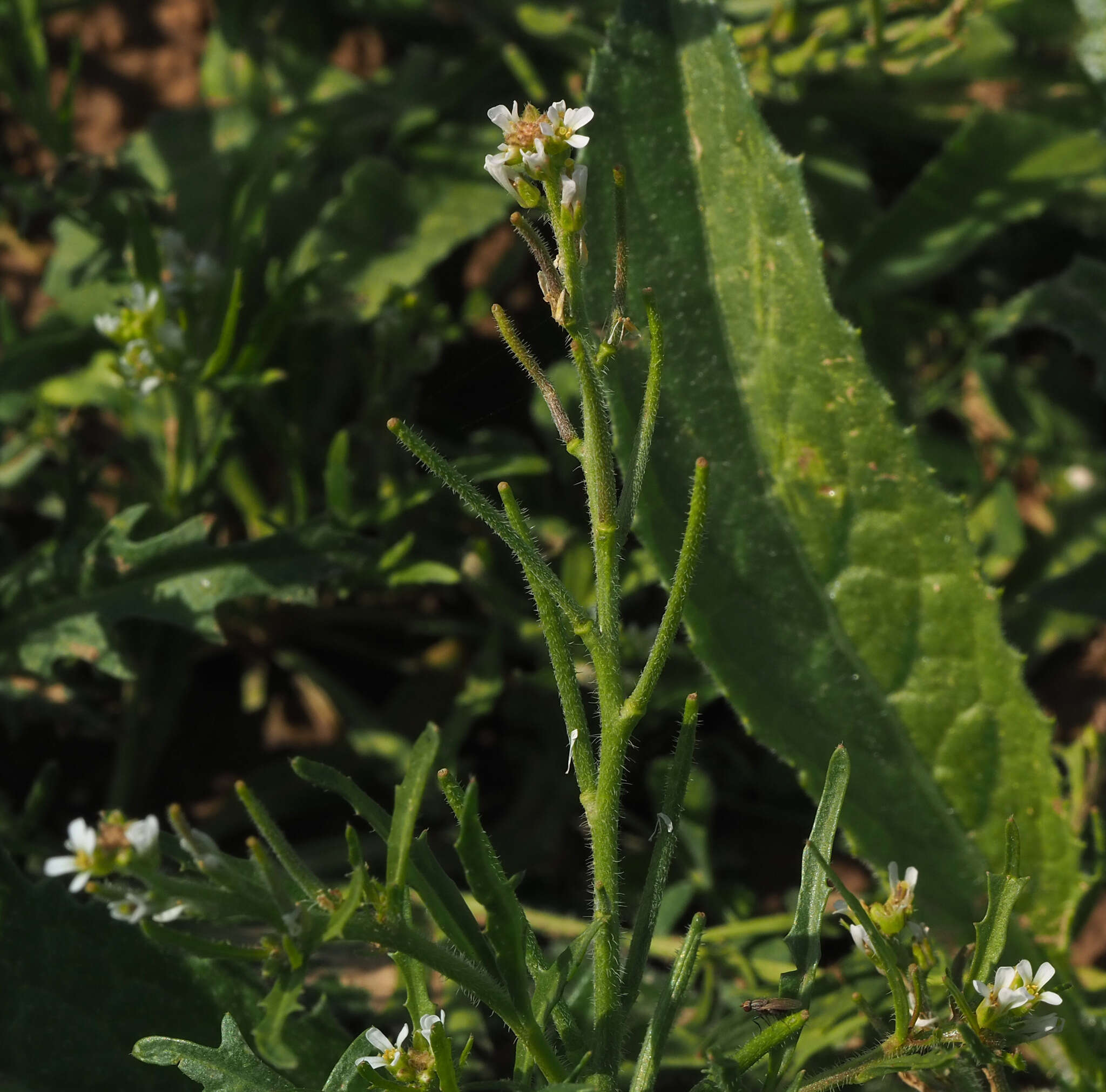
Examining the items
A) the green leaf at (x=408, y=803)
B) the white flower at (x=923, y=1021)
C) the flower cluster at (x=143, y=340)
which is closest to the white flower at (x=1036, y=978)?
the white flower at (x=923, y=1021)

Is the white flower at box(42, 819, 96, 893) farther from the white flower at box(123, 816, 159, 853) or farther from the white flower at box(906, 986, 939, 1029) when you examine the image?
the white flower at box(906, 986, 939, 1029)

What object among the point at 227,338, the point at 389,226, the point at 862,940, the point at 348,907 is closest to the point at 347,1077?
the point at 348,907

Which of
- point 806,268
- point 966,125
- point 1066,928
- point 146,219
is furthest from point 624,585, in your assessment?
point 966,125

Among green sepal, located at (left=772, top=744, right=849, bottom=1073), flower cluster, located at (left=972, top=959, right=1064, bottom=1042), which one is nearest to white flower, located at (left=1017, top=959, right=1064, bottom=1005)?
flower cluster, located at (left=972, top=959, right=1064, bottom=1042)

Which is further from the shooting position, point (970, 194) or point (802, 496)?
point (970, 194)

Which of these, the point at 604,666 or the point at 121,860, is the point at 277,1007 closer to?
the point at 121,860

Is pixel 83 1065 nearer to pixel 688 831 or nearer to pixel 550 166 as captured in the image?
pixel 688 831

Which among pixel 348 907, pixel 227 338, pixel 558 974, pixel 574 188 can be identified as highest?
pixel 574 188
